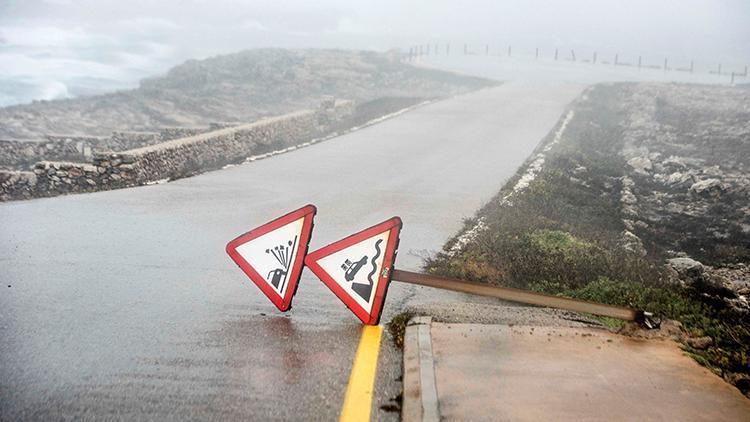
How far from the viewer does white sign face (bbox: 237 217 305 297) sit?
6.01 m

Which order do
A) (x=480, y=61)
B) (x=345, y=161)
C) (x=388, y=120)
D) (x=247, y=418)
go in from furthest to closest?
(x=480, y=61), (x=388, y=120), (x=345, y=161), (x=247, y=418)

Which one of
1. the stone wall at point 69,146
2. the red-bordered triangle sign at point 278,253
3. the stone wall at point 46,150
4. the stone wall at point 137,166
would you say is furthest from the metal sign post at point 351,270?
the stone wall at point 46,150

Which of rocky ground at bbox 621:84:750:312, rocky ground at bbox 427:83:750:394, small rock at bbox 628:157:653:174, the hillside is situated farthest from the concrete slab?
the hillside

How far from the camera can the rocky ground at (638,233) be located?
667 centimetres

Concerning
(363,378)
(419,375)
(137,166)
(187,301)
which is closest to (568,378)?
(419,375)

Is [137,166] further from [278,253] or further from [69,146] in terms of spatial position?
[69,146]

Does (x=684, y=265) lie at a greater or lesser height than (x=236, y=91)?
greater

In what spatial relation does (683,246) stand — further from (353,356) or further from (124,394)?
(124,394)

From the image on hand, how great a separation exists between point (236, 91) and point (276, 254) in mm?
41469

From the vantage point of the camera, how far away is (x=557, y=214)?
440 inches

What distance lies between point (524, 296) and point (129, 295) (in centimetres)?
386

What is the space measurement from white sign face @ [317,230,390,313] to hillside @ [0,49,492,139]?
24044mm

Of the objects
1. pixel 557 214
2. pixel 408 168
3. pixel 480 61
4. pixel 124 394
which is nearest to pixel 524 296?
pixel 124 394

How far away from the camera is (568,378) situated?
15.3 feet
